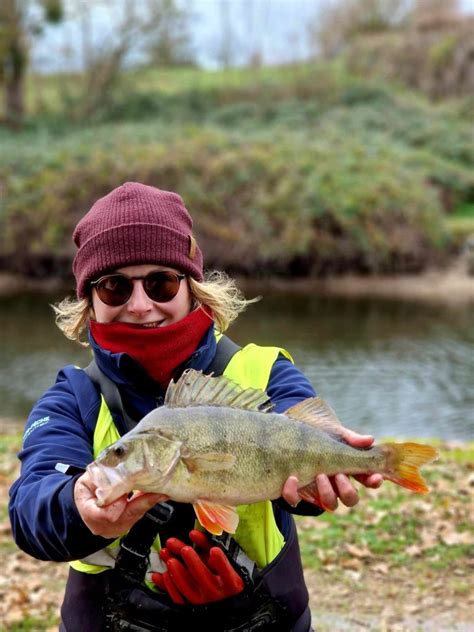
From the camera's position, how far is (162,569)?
2.56 metres

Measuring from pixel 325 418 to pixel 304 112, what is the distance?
3321 centimetres

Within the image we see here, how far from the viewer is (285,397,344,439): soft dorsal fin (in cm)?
254

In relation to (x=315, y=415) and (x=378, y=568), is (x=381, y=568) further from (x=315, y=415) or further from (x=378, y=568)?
(x=315, y=415)

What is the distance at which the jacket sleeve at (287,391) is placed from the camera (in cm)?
268

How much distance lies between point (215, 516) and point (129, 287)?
0.85 metres

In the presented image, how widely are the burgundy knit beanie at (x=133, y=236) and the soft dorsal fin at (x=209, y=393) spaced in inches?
19.1

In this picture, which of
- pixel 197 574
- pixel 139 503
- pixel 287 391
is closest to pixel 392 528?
pixel 287 391

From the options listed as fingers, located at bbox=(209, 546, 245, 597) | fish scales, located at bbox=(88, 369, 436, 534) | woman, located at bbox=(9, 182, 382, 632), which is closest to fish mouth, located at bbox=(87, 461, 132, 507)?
fish scales, located at bbox=(88, 369, 436, 534)

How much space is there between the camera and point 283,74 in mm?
38281

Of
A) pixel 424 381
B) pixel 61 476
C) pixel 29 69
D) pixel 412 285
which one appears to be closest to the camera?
pixel 61 476

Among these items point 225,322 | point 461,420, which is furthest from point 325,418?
point 461,420

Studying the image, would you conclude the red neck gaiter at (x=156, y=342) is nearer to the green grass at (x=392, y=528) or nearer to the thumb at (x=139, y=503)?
the thumb at (x=139, y=503)

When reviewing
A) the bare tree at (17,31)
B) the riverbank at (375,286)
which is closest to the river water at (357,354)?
the riverbank at (375,286)

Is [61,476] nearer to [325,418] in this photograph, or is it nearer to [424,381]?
[325,418]
